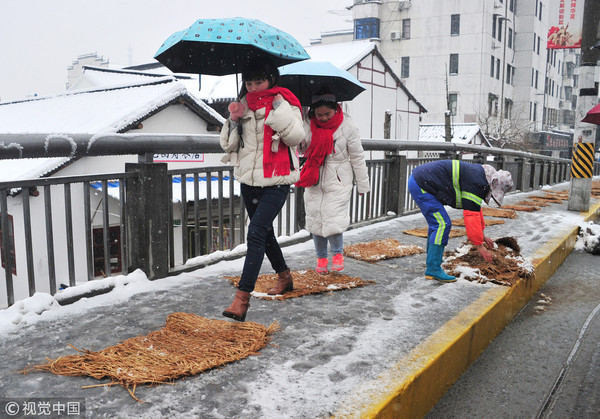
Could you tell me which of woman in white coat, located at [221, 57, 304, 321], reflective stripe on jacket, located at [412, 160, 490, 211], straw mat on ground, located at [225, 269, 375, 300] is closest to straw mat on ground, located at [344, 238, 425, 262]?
straw mat on ground, located at [225, 269, 375, 300]

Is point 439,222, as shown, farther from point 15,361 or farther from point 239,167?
point 15,361

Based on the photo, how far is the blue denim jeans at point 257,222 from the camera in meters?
3.08

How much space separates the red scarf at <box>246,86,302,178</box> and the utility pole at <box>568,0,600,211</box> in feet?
24.4

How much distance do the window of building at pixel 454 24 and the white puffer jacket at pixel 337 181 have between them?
44638 mm

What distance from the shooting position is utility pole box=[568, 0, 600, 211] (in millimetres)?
8641

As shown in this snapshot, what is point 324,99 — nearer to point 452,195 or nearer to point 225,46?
point 225,46

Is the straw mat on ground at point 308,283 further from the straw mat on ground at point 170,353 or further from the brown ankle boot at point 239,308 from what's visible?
the straw mat on ground at point 170,353

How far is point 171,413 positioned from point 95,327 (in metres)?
1.10

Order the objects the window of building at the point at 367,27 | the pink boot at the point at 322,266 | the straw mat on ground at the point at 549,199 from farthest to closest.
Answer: the window of building at the point at 367,27 → the straw mat on ground at the point at 549,199 → the pink boot at the point at 322,266

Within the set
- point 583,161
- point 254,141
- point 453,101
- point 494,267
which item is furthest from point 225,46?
point 453,101

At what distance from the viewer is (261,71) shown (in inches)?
124

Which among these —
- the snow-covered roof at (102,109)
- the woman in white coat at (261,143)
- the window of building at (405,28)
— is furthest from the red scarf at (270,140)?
the window of building at (405,28)

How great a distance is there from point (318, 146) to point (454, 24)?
45.2m

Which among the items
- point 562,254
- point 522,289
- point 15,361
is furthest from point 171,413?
point 562,254
